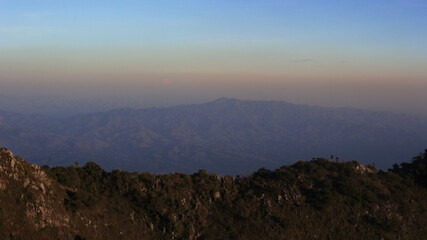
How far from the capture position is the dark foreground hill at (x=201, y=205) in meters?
18.4

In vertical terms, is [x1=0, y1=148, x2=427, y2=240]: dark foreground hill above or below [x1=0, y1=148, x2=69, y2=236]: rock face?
below

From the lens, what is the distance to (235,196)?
24.7 m

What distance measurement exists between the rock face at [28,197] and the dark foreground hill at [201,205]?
0.15 feet

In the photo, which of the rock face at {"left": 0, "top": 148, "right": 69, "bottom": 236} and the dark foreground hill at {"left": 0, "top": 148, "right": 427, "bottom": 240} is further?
the dark foreground hill at {"left": 0, "top": 148, "right": 427, "bottom": 240}

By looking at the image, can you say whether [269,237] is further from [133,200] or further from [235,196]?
[133,200]

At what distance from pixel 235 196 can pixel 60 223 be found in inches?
452

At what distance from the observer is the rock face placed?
17.0m

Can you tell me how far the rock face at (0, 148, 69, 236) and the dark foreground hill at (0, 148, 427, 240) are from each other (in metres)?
0.04

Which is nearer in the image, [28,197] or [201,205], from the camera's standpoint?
[28,197]

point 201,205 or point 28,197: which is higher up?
point 28,197

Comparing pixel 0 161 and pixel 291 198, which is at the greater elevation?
pixel 0 161

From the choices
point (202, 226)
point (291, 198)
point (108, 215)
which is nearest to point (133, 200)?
point (108, 215)

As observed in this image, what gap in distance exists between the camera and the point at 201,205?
2314 centimetres

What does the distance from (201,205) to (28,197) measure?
1016 cm
